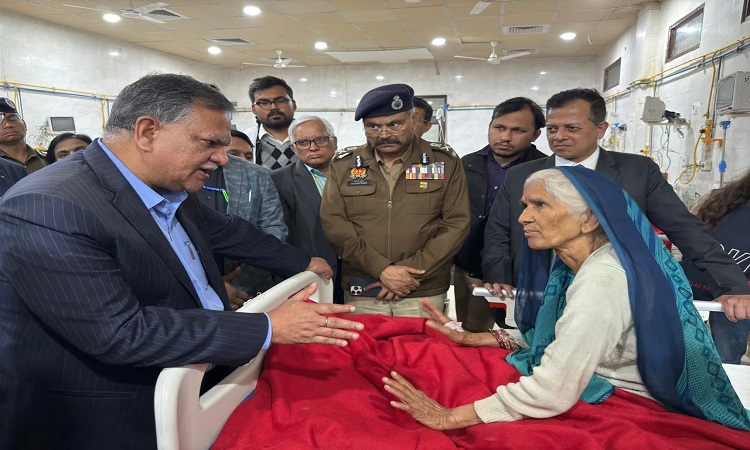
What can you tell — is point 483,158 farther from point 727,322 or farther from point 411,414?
point 411,414

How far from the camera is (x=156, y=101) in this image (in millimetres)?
1506

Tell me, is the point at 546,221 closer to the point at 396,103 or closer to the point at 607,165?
the point at 607,165

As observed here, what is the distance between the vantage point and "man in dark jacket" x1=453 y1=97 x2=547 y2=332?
3295 millimetres

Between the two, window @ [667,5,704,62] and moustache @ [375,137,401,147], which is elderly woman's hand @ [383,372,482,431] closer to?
moustache @ [375,137,401,147]

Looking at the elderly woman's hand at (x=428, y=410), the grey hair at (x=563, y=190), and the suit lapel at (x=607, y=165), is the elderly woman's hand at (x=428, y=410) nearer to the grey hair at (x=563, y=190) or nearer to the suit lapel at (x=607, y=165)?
the grey hair at (x=563, y=190)

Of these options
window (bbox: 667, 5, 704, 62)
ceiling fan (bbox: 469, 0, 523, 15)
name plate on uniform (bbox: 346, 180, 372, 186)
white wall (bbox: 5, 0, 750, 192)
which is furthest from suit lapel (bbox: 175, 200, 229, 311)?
window (bbox: 667, 5, 704, 62)

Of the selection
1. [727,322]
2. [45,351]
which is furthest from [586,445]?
[727,322]

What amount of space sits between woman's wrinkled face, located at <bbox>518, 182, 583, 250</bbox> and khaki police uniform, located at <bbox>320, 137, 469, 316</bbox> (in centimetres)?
101

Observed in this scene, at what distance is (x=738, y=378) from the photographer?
207 centimetres

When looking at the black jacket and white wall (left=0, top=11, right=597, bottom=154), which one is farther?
white wall (left=0, top=11, right=597, bottom=154)

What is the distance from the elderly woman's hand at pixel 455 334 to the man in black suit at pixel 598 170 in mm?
391

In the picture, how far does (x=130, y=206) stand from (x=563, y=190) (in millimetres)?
1423

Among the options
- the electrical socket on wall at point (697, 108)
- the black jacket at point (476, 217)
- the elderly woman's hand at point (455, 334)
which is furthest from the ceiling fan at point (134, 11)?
the electrical socket on wall at point (697, 108)

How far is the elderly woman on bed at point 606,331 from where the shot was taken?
4.67 ft
